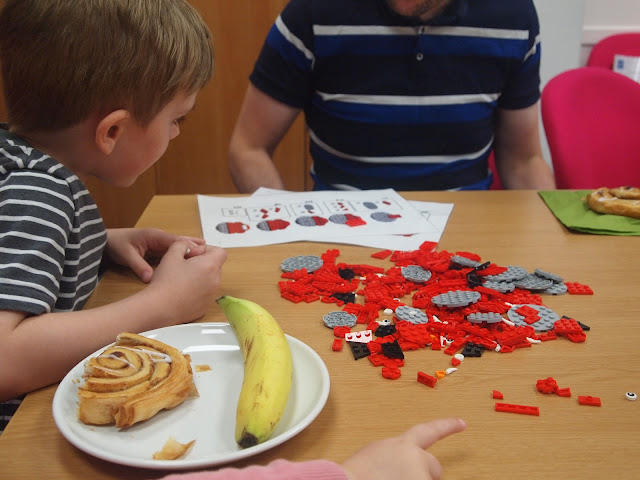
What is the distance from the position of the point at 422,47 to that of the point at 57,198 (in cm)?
100

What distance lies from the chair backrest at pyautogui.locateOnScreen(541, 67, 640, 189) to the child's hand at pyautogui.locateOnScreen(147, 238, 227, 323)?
3.81 feet

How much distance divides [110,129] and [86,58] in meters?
0.10

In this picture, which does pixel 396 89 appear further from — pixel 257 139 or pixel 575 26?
pixel 575 26

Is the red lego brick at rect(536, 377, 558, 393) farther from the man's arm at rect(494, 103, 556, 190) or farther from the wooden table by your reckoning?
the man's arm at rect(494, 103, 556, 190)

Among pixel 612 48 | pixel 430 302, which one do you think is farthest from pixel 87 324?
pixel 612 48

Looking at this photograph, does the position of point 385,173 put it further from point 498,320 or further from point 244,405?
point 244,405

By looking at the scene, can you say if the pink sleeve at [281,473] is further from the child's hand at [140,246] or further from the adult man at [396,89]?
the adult man at [396,89]

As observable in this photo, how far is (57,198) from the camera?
0.76 meters

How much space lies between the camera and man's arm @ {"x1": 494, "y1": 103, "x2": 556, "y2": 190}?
1622 millimetres

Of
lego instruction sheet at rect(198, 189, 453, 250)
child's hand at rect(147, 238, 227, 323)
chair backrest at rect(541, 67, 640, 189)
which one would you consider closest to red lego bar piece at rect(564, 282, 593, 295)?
lego instruction sheet at rect(198, 189, 453, 250)

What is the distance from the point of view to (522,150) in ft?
5.44

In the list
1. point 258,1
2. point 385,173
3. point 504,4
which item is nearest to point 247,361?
point 385,173

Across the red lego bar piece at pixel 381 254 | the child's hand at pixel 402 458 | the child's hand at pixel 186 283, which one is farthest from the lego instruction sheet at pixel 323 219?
the child's hand at pixel 402 458

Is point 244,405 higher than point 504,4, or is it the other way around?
point 504,4
